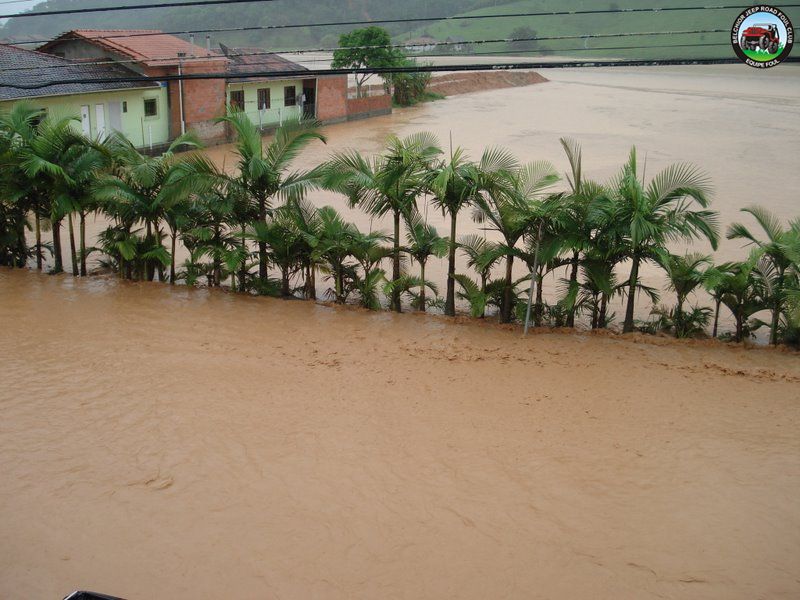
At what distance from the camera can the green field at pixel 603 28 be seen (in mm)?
82375

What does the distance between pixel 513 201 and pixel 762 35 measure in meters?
3.52

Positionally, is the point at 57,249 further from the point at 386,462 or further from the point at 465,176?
the point at 386,462

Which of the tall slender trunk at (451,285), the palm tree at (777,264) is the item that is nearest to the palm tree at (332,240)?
the tall slender trunk at (451,285)

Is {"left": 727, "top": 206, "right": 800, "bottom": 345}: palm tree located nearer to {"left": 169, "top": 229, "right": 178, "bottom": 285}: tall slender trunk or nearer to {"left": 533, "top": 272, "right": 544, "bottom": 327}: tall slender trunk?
{"left": 533, "top": 272, "right": 544, "bottom": 327}: tall slender trunk

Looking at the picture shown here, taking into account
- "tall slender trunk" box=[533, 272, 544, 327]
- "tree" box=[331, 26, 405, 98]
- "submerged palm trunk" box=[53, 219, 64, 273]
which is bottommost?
"tall slender trunk" box=[533, 272, 544, 327]

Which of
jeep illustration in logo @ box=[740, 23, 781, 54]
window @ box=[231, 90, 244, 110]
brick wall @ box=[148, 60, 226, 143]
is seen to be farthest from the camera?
window @ box=[231, 90, 244, 110]

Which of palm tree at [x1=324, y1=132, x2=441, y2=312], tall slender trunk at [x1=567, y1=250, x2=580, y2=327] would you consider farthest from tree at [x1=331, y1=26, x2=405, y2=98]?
tall slender trunk at [x1=567, y1=250, x2=580, y2=327]

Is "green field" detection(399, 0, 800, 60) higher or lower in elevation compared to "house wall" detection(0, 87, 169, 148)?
higher

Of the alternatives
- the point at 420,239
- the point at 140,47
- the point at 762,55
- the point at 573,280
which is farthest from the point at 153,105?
the point at 762,55

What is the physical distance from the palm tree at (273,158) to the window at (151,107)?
17899 millimetres

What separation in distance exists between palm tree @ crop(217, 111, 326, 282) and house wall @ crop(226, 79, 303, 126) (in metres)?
21.4

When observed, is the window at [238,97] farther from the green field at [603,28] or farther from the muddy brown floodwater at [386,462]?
the green field at [603,28]

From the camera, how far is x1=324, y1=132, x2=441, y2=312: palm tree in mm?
10648

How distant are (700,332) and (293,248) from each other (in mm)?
6138
